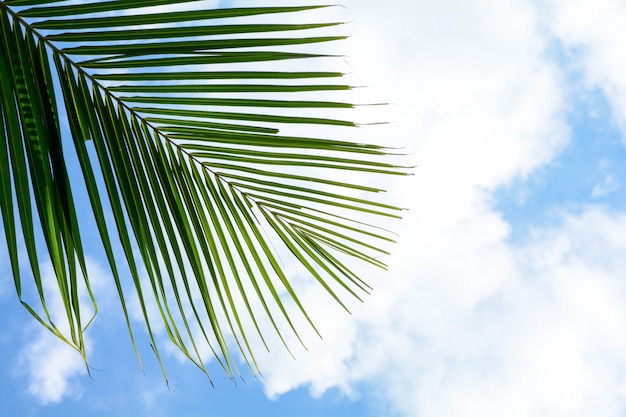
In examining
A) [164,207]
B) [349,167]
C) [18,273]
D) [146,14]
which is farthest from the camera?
[349,167]

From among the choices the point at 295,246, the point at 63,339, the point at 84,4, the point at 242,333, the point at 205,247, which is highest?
the point at 84,4

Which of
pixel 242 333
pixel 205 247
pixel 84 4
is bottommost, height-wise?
pixel 242 333

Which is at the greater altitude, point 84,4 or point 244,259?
point 84,4

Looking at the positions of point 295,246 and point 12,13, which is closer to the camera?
point 12,13

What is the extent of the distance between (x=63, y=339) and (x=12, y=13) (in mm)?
652

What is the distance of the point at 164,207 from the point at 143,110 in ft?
0.79

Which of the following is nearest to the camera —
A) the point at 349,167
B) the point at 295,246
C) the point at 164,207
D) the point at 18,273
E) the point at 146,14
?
the point at 18,273

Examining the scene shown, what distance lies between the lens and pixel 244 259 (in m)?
1.73

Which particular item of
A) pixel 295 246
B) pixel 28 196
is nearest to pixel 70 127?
pixel 28 196

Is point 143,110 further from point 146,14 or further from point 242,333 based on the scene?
point 242,333

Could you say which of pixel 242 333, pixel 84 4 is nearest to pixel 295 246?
pixel 242 333

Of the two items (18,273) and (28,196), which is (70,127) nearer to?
(28,196)

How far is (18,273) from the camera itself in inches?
49.6

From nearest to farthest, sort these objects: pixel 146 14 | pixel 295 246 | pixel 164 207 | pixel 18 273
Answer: pixel 18 273 → pixel 146 14 → pixel 164 207 → pixel 295 246
